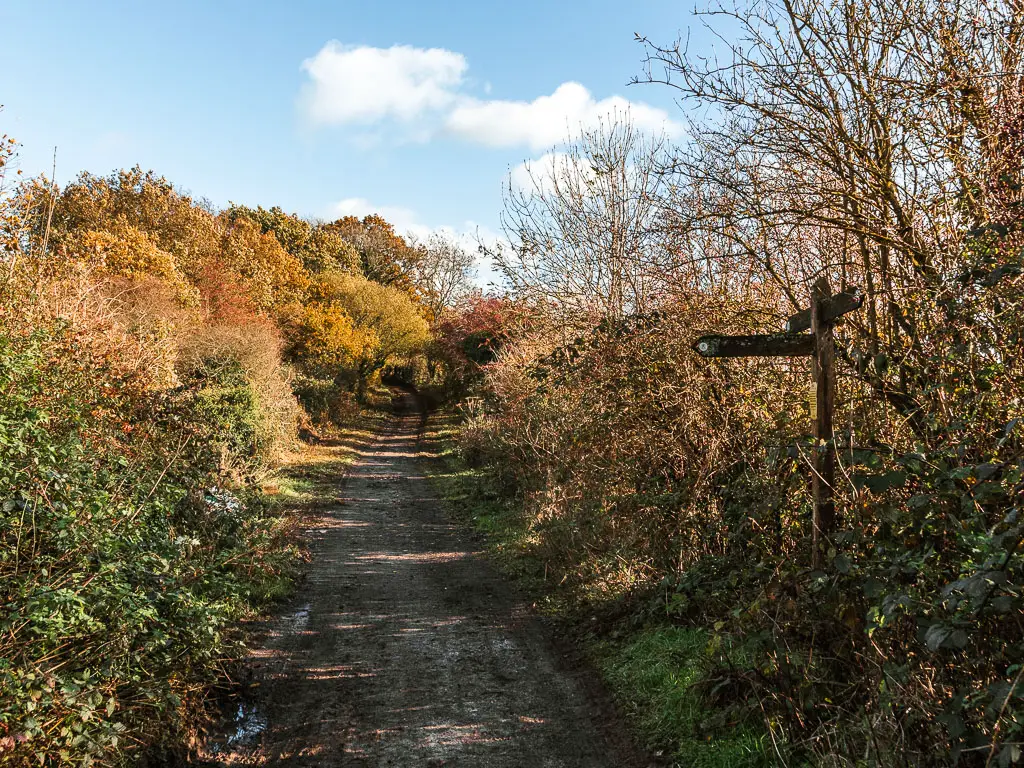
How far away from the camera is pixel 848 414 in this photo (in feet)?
14.6

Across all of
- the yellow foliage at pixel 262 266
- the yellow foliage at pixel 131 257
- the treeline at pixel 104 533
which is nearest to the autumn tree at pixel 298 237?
the yellow foliage at pixel 262 266

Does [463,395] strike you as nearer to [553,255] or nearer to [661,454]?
[553,255]

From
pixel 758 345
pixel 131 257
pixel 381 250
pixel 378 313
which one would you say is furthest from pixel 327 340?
pixel 758 345

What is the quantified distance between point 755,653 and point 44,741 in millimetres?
4144

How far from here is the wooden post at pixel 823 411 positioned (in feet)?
13.5

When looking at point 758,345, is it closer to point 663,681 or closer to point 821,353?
point 821,353

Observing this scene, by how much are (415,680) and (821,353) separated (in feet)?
14.0

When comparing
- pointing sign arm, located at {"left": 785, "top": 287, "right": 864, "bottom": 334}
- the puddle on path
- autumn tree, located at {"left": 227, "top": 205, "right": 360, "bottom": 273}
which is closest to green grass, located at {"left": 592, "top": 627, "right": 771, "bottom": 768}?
pointing sign arm, located at {"left": 785, "top": 287, "right": 864, "bottom": 334}

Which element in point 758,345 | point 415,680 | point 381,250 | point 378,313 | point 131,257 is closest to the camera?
point 758,345

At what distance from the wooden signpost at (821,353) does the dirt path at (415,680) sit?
6.88 feet

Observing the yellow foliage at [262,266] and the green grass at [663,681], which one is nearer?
the green grass at [663,681]

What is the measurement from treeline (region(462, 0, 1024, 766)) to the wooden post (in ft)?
0.36

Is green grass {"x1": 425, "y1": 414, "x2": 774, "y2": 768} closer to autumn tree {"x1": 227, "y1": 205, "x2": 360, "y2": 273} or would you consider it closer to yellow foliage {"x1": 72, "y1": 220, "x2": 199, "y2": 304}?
yellow foliage {"x1": 72, "y1": 220, "x2": 199, "y2": 304}

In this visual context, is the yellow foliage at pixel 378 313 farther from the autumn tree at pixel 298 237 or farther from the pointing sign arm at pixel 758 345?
the pointing sign arm at pixel 758 345
